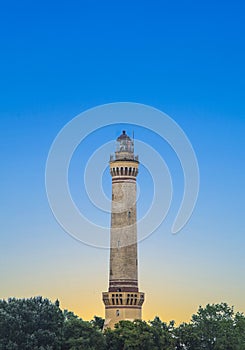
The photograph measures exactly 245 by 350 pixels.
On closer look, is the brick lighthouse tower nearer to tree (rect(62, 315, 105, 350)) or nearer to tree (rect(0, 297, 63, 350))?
tree (rect(62, 315, 105, 350))

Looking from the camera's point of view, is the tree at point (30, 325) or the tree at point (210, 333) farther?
the tree at point (210, 333)

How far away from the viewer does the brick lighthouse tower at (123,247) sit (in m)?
94.9

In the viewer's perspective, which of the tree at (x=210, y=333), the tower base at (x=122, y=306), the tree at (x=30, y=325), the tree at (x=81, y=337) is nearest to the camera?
the tree at (x=30, y=325)

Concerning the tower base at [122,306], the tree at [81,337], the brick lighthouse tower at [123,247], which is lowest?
the tree at [81,337]

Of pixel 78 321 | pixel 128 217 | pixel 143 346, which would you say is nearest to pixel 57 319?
pixel 78 321

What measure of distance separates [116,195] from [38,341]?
24.9 metres

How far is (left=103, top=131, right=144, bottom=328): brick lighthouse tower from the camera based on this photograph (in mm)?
94875

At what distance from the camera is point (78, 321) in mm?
80000

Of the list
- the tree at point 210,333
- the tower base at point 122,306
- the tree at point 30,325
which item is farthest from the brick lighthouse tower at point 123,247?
the tree at point 30,325

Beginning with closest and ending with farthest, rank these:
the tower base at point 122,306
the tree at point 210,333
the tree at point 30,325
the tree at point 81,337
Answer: the tree at point 30,325, the tree at point 81,337, the tree at point 210,333, the tower base at point 122,306

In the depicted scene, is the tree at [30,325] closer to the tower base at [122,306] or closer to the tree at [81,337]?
the tree at [81,337]

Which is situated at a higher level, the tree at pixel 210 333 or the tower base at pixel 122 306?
the tower base at pixel 122 306

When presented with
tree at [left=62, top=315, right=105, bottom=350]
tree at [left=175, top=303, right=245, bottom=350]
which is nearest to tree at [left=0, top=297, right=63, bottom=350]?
tree at [left=62, top=315, right=105, bottom=350]

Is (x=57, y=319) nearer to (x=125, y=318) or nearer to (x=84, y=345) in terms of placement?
(x=84, y=345)
